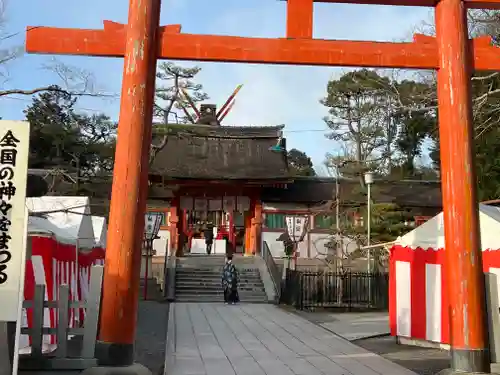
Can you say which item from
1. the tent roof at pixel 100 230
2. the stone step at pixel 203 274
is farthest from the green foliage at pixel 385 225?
the tent roof at pixel 100 230

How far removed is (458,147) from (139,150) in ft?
12.8

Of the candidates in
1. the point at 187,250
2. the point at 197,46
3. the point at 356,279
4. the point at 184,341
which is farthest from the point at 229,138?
the point at 197,46

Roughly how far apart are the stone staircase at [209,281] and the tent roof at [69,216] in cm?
765

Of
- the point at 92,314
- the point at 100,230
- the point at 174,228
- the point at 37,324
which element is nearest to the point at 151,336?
the point at 100,230

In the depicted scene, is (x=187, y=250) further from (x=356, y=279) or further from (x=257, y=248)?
(x=356, y=279)

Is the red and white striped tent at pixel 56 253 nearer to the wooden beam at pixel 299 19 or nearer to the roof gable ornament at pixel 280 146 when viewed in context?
the wooden beam at pixel 299 19

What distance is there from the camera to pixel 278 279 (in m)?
19.3

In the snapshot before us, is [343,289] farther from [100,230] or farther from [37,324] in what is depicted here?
[37,324]

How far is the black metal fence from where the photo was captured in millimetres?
17250

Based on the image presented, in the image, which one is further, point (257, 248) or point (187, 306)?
point (257, 248)

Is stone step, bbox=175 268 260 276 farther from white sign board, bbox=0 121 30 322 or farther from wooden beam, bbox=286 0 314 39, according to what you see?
white sign board, bbox=0 121 30 322

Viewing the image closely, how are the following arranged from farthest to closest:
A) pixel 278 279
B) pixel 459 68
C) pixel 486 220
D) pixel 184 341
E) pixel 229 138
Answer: pixel 229 138
pixel 278 279
pixel 184 341
pixel 486 220
pixel 459 68

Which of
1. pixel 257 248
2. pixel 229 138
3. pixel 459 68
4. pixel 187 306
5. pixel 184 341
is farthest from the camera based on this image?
pixel 229 138

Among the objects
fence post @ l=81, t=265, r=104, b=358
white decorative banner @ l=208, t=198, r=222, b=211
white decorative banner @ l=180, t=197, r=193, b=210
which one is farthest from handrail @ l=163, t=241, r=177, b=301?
fence post @ l=81, t=265, r=104, b=358
